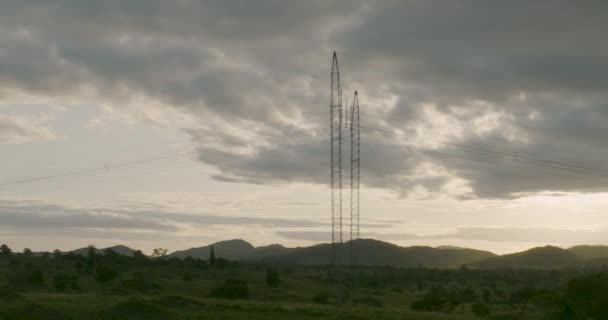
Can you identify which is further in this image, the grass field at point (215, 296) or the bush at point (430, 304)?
the bush at point (430, 304)

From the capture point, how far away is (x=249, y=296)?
102 metres

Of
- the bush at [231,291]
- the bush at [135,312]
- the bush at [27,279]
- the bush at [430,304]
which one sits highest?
the bush at [27,279]

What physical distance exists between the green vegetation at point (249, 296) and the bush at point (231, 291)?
140 millimetres

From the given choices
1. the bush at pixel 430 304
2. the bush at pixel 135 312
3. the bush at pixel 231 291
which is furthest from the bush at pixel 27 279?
the bush at pixel 430 304

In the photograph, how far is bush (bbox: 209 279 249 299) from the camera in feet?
324

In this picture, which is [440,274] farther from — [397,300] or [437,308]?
[437,308]

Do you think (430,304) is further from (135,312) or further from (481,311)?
(135,312)

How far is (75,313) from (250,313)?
16.0 meters

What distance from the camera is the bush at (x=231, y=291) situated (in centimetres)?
9875

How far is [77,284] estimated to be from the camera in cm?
10756

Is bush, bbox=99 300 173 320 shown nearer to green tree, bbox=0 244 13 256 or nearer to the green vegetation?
the green vegetation

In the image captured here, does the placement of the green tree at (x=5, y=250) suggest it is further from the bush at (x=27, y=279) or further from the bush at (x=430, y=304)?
the bush at (x=430, y=304)

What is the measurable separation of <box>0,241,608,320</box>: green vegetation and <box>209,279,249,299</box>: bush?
0.14 m

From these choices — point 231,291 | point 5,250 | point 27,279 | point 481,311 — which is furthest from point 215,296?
point 5,250
